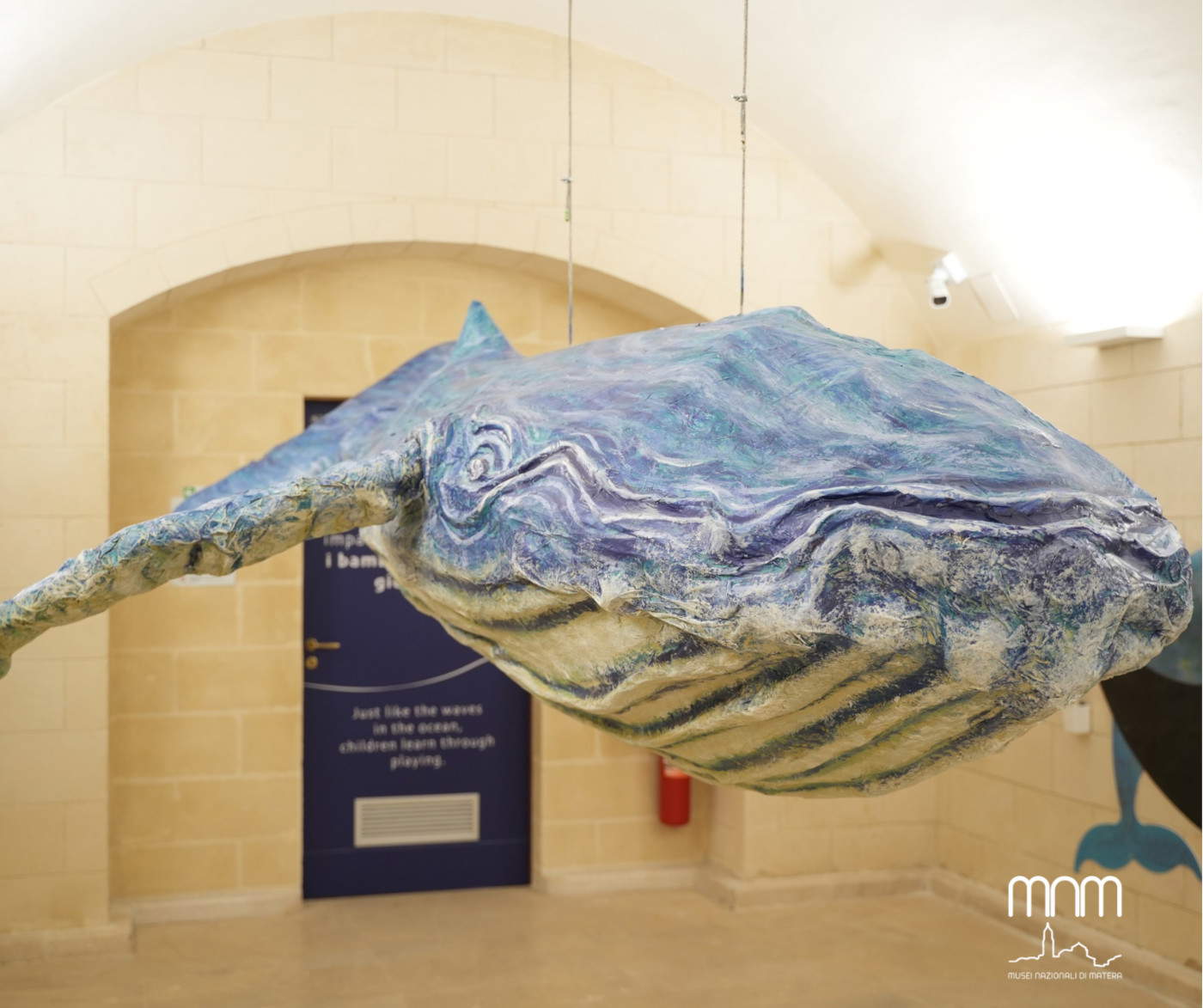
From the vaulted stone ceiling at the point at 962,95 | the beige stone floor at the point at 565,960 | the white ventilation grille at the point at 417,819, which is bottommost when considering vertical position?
the beige stone floor at the point at 565,960

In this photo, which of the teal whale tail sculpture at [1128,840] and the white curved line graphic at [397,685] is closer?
the teal whale tail sculpture at [1128,840]

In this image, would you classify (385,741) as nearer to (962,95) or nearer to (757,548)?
(962,95)

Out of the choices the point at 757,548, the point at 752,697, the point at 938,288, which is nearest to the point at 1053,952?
the point at 938,288

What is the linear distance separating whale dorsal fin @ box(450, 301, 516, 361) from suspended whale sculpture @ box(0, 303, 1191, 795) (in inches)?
16.8

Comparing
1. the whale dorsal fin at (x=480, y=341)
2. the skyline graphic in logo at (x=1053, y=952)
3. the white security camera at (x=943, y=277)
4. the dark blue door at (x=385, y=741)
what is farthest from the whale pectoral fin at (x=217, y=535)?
the skyline graphic in logo at (x=1053, y=952)

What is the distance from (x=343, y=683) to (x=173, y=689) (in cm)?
71

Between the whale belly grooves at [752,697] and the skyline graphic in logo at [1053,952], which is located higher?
the whale belly grooves at [752,697]

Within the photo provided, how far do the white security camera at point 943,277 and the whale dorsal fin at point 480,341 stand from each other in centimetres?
282

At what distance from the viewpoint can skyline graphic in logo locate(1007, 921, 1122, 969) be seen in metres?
4.43

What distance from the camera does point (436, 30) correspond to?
195 inches

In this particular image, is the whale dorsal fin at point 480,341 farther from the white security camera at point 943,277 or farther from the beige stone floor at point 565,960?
the white security camera at point 943,277

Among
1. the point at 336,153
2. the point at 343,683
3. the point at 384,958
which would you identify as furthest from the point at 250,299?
the point at 384,958

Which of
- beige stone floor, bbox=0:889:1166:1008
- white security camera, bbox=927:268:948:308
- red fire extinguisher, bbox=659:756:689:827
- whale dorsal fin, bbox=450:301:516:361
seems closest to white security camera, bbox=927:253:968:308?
white security camera, bbox=927:268:948:308

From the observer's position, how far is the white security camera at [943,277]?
4.91m
